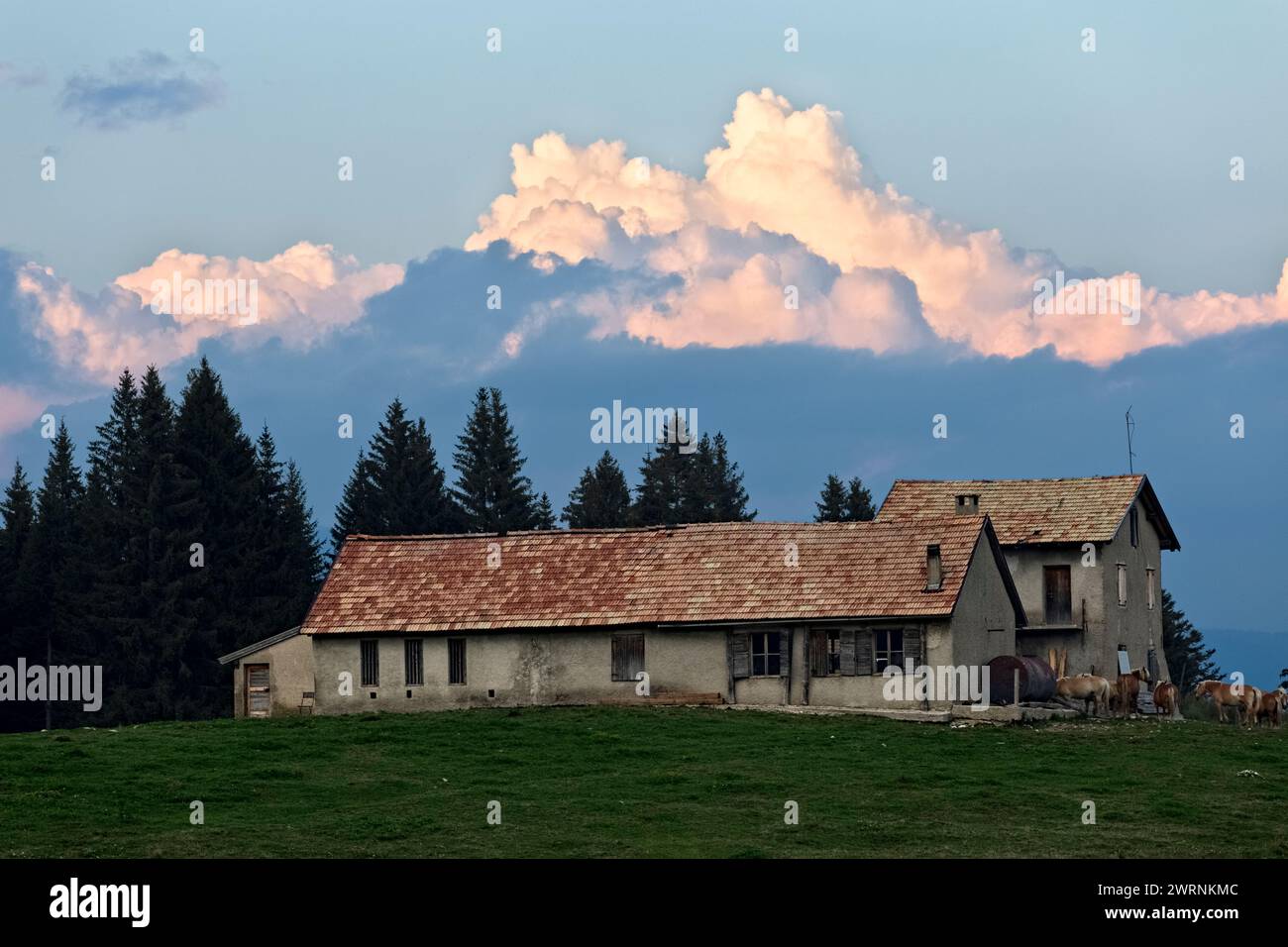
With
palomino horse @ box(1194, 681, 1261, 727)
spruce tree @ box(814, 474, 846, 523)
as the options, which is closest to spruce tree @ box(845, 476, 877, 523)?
spruce tree @ box(814, 474, 846, 523)

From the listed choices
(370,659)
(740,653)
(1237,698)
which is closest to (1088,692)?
(1237,698)

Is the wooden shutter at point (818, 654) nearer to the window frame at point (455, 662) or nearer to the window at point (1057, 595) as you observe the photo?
the window frame at point (455, 662)

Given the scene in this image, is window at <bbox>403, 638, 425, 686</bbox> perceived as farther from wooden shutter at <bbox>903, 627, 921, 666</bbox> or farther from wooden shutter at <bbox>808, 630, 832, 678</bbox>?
wooden shutter at <bbox>903, 627, 921, 666</bbox>

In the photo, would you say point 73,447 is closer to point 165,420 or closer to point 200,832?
point 165,420

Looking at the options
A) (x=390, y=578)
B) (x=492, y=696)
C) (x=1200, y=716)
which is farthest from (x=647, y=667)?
(x=1200, y=716)

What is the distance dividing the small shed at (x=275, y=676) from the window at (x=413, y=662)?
3.31 m

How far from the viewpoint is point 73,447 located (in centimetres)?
11244

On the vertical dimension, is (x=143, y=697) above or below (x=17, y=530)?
below

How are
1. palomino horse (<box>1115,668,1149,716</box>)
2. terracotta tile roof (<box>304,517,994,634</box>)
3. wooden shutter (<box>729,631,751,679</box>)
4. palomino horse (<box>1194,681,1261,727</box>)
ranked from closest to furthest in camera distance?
wooden shutter (<box>729,631,751,679</box>) → terracotta tile roof (<box>304,517,994,634</box>) → palomino horse (<box>1194,681,1261,727</box>) → palomino horse (<box>1115,668,1149,716</box>)

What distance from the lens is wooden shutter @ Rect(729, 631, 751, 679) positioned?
170 feet

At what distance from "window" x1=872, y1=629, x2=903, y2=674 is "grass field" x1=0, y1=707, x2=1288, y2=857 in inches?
104

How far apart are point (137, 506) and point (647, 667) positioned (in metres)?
38.6

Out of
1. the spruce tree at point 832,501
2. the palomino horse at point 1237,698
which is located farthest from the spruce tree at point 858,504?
the palomino horse at point 1237,698
